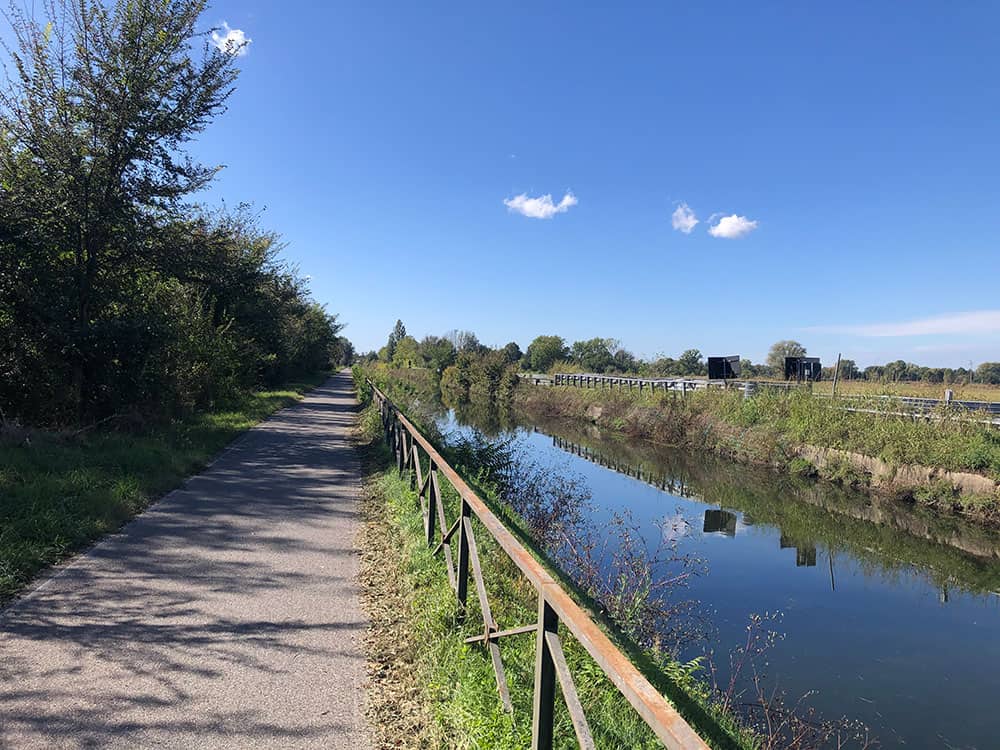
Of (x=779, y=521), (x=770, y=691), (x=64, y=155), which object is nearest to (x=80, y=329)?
(x=64, y=155)

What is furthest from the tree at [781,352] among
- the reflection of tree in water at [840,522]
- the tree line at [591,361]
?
the reflection of tree in water at [840,522]

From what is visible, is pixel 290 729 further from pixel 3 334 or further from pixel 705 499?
pixel 705 499

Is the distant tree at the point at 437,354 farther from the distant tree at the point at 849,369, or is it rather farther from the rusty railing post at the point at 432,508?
the rusty railing post at the point at 432,508

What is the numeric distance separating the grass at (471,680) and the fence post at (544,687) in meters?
0.30

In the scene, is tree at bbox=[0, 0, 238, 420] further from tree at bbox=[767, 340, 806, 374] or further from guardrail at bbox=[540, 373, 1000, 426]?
tree at bbox=[767, 340, 806, 374]

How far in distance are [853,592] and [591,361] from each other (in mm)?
73897

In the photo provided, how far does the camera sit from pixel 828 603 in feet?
26.5

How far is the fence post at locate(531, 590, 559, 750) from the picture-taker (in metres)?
2.72

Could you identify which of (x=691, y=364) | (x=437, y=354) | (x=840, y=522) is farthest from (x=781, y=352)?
(x=840, y=522)

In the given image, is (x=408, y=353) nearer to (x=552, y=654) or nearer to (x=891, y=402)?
(x=891, y=402)

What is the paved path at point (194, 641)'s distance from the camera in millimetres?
3172

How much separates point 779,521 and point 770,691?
24.3ft

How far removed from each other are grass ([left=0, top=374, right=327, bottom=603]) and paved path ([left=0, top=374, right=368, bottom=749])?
0.29m

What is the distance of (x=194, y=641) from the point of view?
4.08 meters
